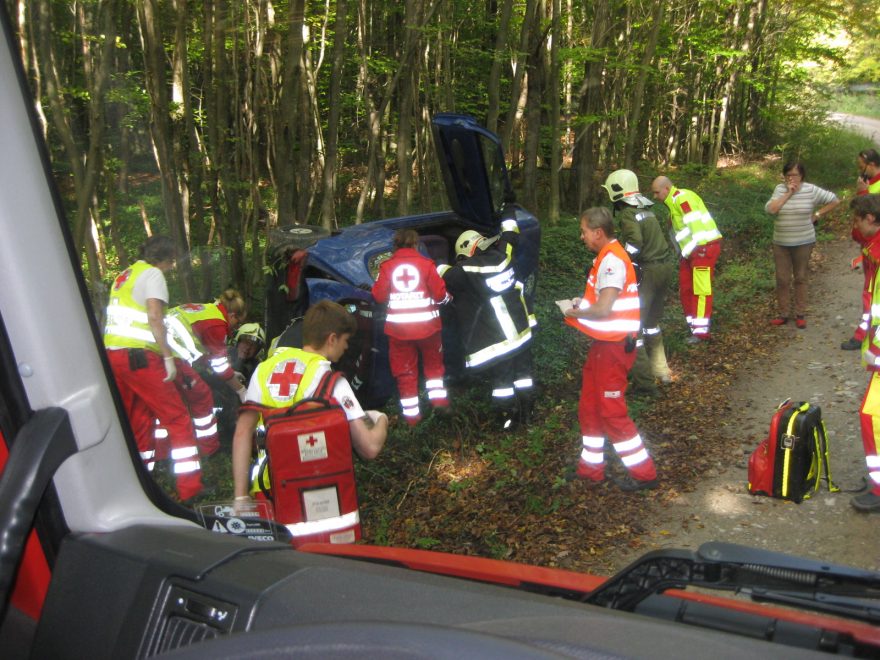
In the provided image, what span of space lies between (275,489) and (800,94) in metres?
23.7

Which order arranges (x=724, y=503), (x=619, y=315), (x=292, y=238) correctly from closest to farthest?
1. (x=619, y=315)
2. (x=724, y=503)
3. (x=292, y=238)

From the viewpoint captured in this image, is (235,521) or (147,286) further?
(235,521)

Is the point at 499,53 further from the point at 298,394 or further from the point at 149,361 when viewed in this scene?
the point at 149,361

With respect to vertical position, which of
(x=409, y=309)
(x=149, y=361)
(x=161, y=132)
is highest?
(x=161, y=132)

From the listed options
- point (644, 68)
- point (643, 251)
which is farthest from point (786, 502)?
point (644, 68)

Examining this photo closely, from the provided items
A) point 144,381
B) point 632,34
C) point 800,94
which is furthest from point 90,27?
point 800,94

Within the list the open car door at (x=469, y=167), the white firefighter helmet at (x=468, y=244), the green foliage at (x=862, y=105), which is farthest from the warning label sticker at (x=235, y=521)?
the green foliage at (x=862, y=105)

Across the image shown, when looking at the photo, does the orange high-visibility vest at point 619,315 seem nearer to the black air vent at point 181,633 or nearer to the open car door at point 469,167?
the open car door at point 469,167

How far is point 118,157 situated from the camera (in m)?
1.69

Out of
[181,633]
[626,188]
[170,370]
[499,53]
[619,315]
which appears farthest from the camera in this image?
[499,53]

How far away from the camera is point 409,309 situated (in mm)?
6699

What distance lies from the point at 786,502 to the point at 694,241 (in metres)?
3.81

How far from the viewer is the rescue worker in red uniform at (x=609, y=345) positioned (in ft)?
18.4

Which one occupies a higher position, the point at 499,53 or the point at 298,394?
the point at 499,53
